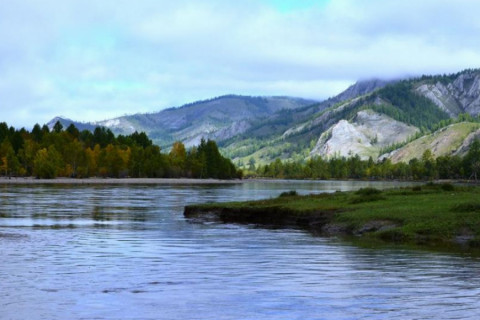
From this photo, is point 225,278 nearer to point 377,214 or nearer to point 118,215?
point 377,214

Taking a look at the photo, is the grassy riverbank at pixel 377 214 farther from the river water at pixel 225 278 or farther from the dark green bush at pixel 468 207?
the river water at pixel 225 278

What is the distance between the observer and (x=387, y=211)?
50.2m

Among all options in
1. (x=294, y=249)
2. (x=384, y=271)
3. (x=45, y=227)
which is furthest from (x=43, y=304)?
(x=45, y=227)

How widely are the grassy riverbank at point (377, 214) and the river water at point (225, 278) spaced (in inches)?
201

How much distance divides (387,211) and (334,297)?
28519 millimetres

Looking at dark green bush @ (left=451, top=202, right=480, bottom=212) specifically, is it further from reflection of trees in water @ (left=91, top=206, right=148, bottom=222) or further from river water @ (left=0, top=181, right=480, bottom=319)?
reflection of trees in water @ (left=91, top=206, right=148, bottom=222)

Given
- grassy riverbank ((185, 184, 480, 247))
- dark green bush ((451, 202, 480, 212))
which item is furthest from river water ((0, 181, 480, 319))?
dark green bush ((451, 202, 480, 212))

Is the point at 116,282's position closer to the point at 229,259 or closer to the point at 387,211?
the point at 229,259

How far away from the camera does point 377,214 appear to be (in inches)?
1960

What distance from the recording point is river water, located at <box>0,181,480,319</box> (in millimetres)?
20812

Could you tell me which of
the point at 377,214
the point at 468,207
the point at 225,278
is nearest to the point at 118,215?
the point at 377,214

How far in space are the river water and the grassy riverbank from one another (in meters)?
5.12

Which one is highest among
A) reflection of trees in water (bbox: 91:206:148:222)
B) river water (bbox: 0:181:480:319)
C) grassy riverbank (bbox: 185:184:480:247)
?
grassy riverbank (bbox: 185:184:480:247)

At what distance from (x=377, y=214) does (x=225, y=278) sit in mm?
25394
